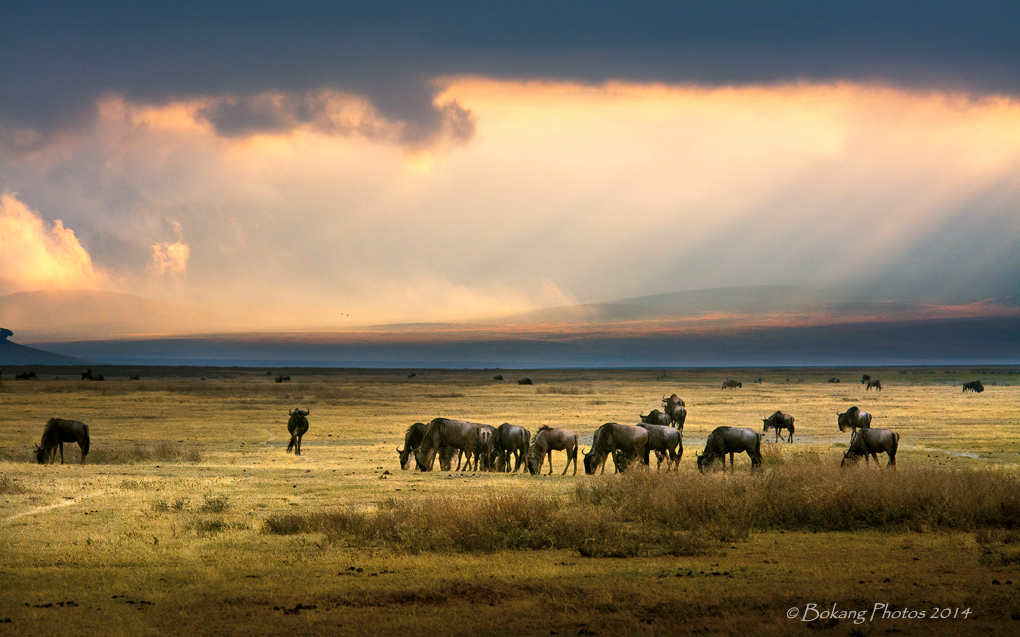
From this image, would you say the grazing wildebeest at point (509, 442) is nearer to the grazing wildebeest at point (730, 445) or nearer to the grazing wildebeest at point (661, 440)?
the grazing wildebeest at point (661, 440)

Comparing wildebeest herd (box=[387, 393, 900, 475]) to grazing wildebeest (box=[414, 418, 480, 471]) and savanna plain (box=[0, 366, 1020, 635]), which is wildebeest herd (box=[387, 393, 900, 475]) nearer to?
grazing wildebeest (box=[414, 418, 480, 471])

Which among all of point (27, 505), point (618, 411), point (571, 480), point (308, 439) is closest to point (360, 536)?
point (27, 505)

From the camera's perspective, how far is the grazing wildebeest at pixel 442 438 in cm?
3225

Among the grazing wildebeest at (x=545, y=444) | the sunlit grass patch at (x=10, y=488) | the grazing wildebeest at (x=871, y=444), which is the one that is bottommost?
the sunlit grass patch at (x=10, y=488)

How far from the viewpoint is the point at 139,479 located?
2720 cm

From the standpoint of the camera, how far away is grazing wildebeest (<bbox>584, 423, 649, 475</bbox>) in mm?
29578

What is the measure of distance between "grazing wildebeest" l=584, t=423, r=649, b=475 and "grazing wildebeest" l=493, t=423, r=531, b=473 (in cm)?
306

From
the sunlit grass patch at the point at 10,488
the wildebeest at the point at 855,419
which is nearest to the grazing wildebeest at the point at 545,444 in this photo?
the wildebeest at the point at 855,419

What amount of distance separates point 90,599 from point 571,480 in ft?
55.9

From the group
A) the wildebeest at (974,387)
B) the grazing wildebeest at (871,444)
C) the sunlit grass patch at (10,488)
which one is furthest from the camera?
the wildebeest at (974,387)

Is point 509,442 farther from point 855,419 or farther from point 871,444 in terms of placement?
point 855,419

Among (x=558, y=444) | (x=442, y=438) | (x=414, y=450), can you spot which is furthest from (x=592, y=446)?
(x=414, y=450)

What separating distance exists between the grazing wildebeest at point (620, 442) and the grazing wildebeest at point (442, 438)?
499cm

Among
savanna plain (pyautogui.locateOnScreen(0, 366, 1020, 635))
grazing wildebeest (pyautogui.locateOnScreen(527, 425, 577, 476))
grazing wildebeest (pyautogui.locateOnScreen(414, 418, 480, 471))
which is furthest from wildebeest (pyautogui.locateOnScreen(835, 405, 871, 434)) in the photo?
grazing wildebeest (pyautogui.locateOnScreen(414, 418, 480, 471))
